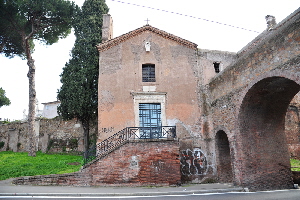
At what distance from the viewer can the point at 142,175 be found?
1037cm

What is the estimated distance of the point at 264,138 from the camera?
1116 centimetres

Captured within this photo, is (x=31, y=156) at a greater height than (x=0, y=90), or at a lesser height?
lesser

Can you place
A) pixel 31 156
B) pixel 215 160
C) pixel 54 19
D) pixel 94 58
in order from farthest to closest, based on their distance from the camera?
pixel 54 19 < pixel 31 156 < pixel 94 58 < pixel 215 160

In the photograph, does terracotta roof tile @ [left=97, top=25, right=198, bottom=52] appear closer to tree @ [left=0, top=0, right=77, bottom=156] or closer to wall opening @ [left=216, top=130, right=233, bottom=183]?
wall opening @ [left=216, top=130, right=233, bottom=183]

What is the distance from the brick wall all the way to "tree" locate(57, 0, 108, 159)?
229 inches

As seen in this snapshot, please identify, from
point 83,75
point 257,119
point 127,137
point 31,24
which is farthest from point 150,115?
point 31,24

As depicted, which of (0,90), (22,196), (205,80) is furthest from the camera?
(0,90)

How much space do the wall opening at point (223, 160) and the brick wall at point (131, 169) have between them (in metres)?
3.33

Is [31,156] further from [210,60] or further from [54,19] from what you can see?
[210,60]

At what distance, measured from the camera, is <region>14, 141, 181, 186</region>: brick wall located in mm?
10094

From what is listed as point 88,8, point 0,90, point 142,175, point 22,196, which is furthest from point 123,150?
point 0,90

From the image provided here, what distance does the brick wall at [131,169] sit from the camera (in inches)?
397

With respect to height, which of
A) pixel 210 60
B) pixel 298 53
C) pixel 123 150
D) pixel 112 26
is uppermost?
pixel 112 26

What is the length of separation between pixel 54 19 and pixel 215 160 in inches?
662
